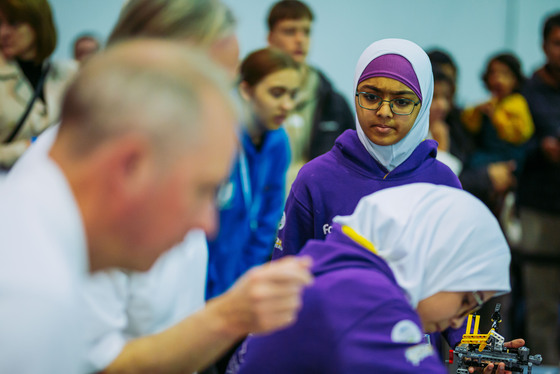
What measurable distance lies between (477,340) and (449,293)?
0.71 ft

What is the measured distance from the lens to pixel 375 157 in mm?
2311

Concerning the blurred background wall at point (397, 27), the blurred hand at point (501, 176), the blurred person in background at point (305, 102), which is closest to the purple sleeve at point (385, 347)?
the blurred person in background at point (305, 102)

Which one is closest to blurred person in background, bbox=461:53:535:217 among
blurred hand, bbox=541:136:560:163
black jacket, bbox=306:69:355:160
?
blurred hand, bbox=541:136:560:163

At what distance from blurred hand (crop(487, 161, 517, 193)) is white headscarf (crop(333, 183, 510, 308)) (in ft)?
9.19

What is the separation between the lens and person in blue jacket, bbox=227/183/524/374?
4.71 feet

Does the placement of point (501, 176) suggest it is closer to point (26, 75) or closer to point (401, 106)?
point (401, 106)

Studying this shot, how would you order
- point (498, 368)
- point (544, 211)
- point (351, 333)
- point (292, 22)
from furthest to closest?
point (544, 211) < point (292, 22) < point (498, 368) < point (351, 333)

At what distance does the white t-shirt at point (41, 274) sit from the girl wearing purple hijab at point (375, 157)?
1.35m

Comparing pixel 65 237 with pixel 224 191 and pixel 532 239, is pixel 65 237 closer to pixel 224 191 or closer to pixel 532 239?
pixel 224 191

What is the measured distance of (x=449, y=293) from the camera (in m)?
1.56

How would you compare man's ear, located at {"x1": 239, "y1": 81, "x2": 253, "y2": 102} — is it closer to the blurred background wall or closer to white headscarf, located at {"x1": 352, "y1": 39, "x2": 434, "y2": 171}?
white headscarf, located at {"x1": 352, "y1": 39, "x2": 434, "y2": 171}

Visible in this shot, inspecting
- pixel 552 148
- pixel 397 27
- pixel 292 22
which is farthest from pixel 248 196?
pixel 397 27

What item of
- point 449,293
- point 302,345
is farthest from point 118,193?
point 449,293

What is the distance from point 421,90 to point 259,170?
1144mm
